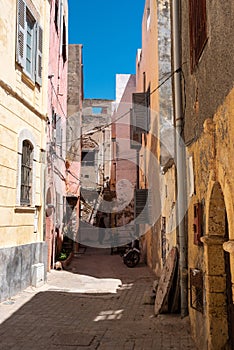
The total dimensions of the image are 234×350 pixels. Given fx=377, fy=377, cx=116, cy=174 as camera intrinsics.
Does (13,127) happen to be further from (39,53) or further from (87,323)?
(87,323)

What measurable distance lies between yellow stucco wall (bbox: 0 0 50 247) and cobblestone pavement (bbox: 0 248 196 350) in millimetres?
1734

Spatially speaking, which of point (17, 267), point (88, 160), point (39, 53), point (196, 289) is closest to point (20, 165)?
point (17, 267)

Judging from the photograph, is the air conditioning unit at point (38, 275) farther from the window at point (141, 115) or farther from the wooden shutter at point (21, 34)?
the window at point (141, 115)

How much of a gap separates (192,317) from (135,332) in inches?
42.0

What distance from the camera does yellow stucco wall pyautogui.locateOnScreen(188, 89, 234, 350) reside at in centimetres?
437

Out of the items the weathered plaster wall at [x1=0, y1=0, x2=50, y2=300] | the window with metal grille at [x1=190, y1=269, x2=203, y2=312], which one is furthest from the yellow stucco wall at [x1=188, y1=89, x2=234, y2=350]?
the weathered plaster wall at [x1=0, y1=0, x2=50, y2=300]

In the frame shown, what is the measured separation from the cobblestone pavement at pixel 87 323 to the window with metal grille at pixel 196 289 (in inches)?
24.4

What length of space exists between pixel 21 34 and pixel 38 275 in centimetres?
688

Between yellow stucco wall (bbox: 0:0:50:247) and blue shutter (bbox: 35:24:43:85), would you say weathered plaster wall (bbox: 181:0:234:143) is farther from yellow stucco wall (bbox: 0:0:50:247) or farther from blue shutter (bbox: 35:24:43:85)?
blue shutter (bbox: 35:24:43:85)

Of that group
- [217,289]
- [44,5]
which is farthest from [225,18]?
[44,5]

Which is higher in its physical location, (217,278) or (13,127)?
(13,127)

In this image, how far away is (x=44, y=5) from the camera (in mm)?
12633

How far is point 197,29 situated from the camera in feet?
19.0

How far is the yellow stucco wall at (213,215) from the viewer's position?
4.37 metres
